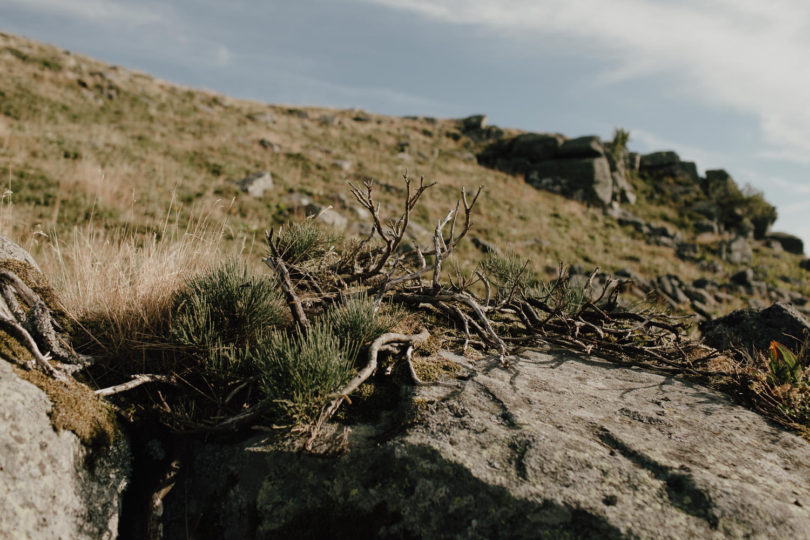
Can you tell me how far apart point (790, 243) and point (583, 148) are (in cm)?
1635

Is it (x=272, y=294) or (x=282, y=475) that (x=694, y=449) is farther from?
(x=272, y=294)

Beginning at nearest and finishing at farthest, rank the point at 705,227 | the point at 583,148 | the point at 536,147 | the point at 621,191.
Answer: the point at 705,227, the point at 621,191, the point at 583,148, the point at 536,147

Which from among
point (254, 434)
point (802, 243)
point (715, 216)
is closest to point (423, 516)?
point (254, 434)

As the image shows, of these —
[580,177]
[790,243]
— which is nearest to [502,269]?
[580,177]

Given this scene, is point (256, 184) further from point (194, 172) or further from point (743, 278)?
point (743, 278)

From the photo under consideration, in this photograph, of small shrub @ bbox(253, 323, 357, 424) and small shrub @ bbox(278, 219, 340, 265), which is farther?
small shrub @ bbox(278, 219, 340, 265)

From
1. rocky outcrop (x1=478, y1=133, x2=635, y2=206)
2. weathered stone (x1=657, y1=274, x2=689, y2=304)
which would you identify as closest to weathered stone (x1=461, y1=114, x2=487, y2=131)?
rocky outcrop (x1=478, y1=133, x2=635, y2=206)

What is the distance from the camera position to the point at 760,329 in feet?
15.6

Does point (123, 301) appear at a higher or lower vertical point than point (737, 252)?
lower

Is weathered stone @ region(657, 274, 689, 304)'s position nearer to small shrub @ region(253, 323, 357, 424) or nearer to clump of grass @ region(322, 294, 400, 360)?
clump of grass @ region(322, 294, 400, 360)

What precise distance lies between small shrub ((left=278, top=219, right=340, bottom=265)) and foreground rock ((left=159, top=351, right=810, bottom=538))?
2342 millimetres

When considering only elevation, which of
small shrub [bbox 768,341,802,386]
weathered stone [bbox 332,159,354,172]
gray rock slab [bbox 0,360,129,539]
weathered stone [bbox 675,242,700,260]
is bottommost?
gray rock slab [bbox 0,360,129,539]

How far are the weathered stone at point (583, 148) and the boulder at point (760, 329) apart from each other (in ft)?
105

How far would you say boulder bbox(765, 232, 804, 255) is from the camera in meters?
32.9
